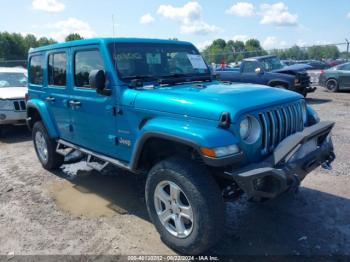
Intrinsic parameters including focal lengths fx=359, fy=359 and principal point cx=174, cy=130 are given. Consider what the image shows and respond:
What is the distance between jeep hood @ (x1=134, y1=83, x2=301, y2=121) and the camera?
3.26m

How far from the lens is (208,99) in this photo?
3.39 meters

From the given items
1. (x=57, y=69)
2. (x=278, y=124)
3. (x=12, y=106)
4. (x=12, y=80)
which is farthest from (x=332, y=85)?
(x=278, y=124)

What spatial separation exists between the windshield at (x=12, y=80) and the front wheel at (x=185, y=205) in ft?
26.1

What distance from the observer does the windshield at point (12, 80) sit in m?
10.1

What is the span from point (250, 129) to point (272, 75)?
10012 mm

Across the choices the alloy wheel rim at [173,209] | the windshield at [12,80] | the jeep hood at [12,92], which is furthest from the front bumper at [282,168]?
the windshield at [12,80]

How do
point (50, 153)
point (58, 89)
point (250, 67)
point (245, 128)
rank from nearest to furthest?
point (245, 128) < point (58, 89) < point (50, 153) < point (250, 67)

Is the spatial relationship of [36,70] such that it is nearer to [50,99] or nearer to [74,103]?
[50,99]

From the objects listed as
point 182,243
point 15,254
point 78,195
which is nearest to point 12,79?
point 78,195

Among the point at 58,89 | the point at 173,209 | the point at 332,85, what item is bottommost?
the point at 332,85

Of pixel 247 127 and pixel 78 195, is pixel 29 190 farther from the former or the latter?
pixel 247 127

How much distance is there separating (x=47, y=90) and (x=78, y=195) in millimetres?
1740

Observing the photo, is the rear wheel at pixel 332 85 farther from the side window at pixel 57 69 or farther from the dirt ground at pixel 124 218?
the side window at pixel 57 69

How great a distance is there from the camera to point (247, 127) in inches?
131
